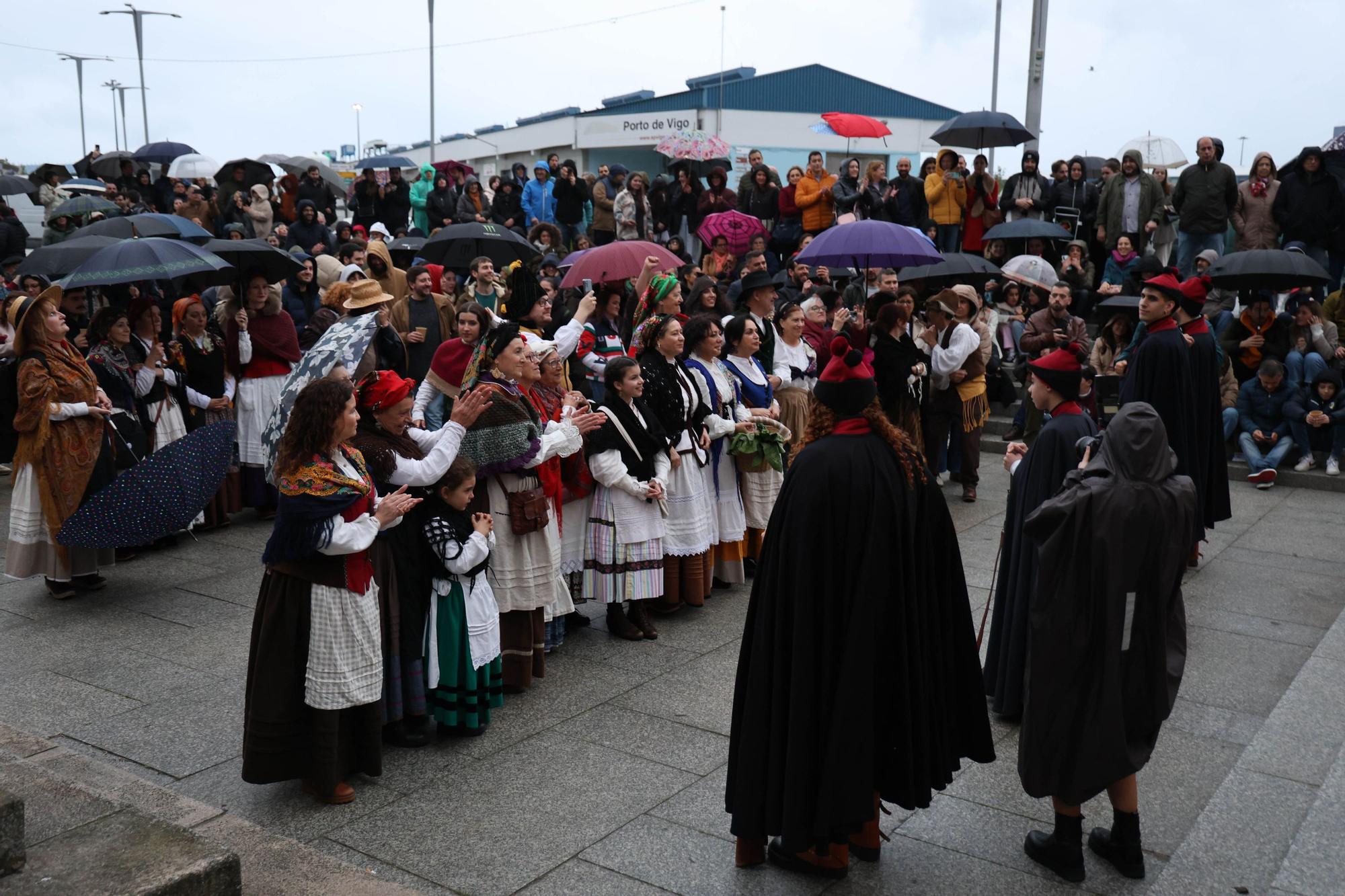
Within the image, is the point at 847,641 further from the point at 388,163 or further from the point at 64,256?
the point at 388,163

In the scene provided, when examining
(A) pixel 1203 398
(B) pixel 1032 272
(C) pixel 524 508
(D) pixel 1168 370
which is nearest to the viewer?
(C) pixel 524 508

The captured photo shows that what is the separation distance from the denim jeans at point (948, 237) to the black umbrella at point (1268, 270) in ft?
14.6

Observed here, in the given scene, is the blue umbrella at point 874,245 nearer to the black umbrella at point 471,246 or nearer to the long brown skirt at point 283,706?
the black umbrella at point 471,246

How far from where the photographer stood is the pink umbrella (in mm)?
14289

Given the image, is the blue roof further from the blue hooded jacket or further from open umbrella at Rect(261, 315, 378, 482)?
open umbrella at Rect(261, 315, 378, 482)

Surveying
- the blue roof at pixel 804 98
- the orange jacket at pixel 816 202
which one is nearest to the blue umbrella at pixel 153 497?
the orange jacket at pixel 816 202

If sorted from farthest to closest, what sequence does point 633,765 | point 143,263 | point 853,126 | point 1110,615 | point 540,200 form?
1. point 540,200
2. point 853,126
3. point 143,263
4. point 633,765
5. point 1110,615

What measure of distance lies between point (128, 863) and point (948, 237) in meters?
14.2

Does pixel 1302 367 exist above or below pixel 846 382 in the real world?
below

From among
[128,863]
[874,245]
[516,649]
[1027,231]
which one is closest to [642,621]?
[516,649]

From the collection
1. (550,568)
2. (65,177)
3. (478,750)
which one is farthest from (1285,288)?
(65,177)

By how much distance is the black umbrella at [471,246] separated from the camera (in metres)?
11.3

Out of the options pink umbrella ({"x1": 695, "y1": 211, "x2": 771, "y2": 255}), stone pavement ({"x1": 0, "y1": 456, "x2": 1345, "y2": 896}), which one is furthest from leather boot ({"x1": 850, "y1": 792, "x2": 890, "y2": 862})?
pink umbrella ({"x1": 695, "y1": 211, "x2": 771, "y2": 255})

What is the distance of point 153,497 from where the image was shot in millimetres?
6941
